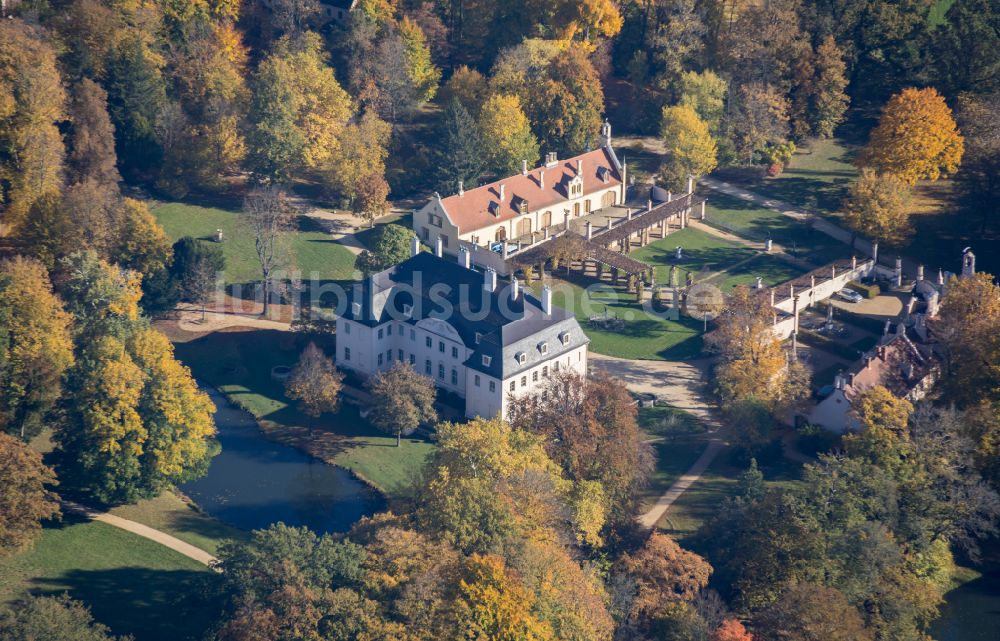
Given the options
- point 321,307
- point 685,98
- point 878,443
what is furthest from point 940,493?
point 685,98

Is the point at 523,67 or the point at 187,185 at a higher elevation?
the point at 523,67

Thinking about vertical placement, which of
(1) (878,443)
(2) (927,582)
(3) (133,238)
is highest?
(3) (133,238)

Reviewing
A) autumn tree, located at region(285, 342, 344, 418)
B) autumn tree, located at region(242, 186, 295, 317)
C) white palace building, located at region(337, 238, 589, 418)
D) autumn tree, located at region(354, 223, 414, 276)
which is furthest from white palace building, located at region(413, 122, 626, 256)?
autumn tree, located at region(285, 342, 344, 418)

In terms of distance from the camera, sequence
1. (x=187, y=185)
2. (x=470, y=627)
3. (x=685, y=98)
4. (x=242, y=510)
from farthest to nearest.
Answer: (x=685, y=98)
(x=187, y=185)
(x=242, y=510)
(x=470, y=627)

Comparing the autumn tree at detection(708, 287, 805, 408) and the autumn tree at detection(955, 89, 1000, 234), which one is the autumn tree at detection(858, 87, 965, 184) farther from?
the autumn tree at detection(708, 287, 805, 408)

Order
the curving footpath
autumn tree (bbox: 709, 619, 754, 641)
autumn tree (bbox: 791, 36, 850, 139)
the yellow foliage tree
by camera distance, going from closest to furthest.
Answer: the yellow foliage tree → autumn tree (bbox: 709, 619, 754, 641) → the curving footpath → autumn tree (bbox: 791, 36, 850, 139)

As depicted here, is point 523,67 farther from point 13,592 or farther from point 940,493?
point 13,592
